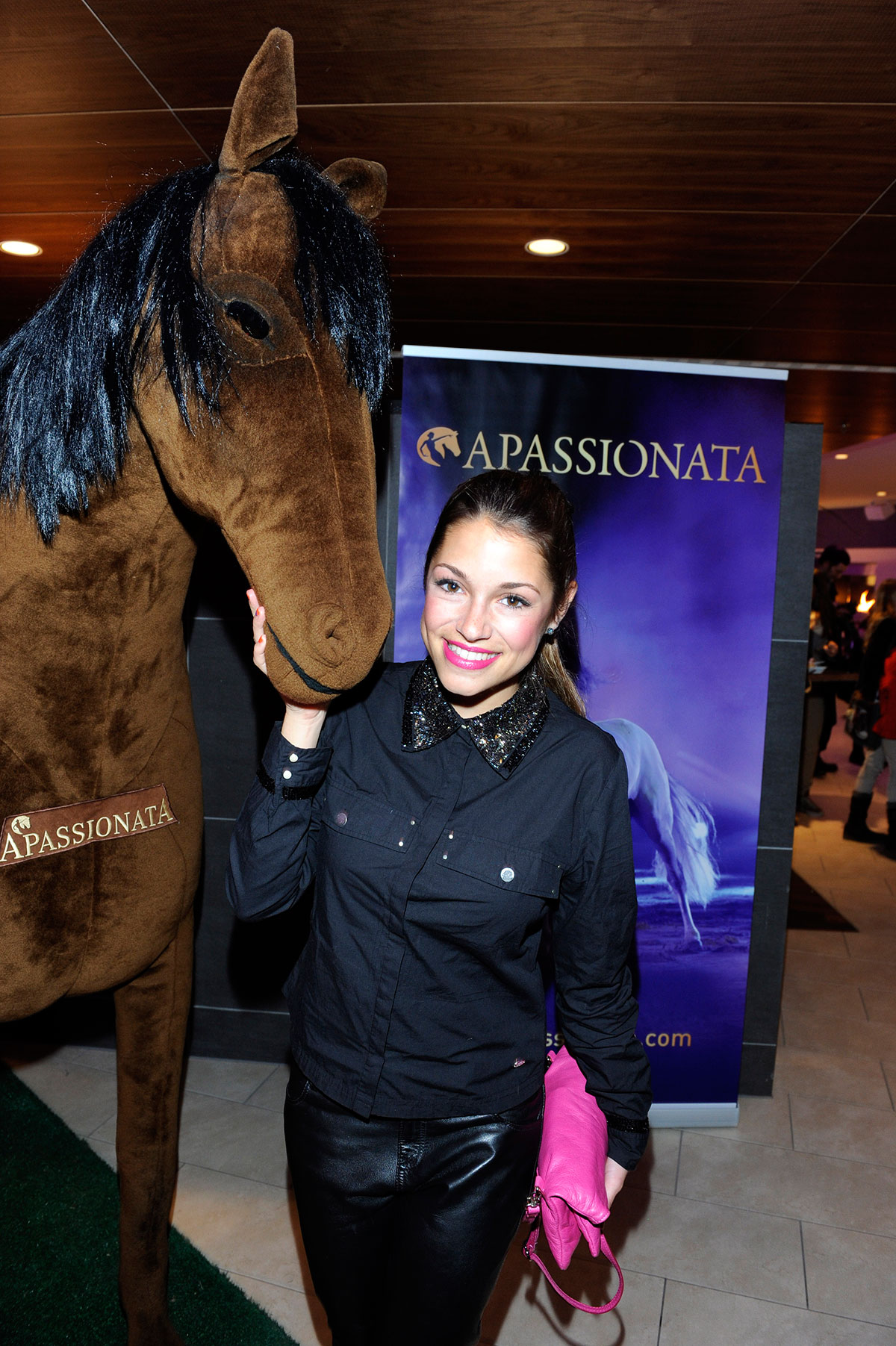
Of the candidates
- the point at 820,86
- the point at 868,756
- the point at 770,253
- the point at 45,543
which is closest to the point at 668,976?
the point at 45,543

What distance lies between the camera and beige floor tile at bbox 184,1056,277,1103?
268 centimetres

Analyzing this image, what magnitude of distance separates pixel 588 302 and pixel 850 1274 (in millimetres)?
3981

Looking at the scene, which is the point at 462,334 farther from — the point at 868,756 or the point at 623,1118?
the point at 623,1118

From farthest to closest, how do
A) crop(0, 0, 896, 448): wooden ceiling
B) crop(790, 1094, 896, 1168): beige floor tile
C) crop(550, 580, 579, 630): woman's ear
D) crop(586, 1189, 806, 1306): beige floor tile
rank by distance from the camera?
crop(790, 1094, 896, 1168): beige floor tile < crop(0, 0, 896, 448): wooden ceiling < crop(586, 1189, 806, 1306): beige floor tile < crop(550, 580, 579, 630): woman's ear

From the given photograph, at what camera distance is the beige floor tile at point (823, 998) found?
335 cm

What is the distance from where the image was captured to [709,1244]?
213 centimetres

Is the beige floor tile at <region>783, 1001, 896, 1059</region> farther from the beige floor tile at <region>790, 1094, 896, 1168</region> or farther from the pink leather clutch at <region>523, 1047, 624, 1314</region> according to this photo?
the pink leather clutch at <region>523, 1047, 624, 1314</region>

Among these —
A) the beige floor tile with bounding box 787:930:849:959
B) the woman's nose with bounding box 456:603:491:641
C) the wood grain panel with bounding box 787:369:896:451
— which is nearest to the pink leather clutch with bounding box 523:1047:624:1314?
the woman's nose with bounding box 456:603:491:641

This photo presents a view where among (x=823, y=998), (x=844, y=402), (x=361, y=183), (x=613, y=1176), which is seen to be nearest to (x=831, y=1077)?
(x=823, y=998)

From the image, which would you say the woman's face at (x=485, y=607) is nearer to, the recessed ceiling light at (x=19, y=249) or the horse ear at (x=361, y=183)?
the horse ear at (x=361, y=183)

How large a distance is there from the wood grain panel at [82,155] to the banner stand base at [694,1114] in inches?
124

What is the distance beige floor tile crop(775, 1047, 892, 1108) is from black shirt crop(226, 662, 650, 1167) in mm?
1926

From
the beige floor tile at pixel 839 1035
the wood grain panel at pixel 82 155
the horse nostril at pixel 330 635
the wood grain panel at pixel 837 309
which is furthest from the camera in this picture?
the wood grain panel at pixel 837 309

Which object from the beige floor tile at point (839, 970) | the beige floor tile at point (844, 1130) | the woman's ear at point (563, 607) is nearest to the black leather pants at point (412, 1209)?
the woman's ear at point (563, 607)
